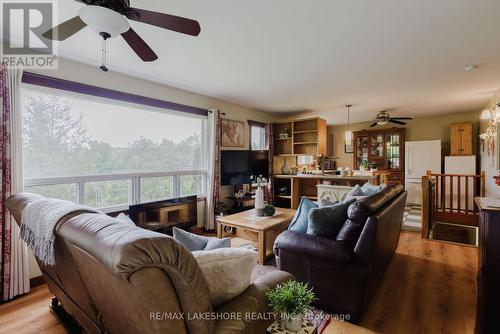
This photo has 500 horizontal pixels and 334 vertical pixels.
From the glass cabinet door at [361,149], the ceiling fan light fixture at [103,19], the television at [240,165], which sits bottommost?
the television at [240,165]

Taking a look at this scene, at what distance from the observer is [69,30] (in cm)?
170

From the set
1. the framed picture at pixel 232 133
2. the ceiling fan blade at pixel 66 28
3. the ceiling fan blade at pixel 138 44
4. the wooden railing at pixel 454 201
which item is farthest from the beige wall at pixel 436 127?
the ceiling fan blade at pixel 66 28

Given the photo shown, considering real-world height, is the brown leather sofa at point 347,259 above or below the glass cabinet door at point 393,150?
below

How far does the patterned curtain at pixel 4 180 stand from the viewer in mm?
2254

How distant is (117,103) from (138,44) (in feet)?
5.69

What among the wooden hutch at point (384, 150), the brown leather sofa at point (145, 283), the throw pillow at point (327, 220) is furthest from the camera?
the wooden hutch at point (384, 150)

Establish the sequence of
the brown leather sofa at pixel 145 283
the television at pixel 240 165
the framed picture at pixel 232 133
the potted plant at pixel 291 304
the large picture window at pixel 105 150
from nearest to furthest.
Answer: the brown leather sofa at pixel 145 283, the potted plant at pixel 291 304, the large picture window at pixel 105 150, the television at pixel 240 165, the framed picture at pixel 232 133

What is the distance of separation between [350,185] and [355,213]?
8.96 ft

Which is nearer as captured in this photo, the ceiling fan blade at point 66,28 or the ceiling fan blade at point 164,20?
the ceiling fan blade at point 164,20

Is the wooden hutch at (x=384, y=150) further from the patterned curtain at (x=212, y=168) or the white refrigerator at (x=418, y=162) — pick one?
the patterned curtain at (x=212, y=168)

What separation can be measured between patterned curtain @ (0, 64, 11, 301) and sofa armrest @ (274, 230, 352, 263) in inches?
99.3

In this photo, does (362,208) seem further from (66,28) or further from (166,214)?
(166,214)

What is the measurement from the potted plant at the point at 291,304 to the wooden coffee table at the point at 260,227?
1.65m

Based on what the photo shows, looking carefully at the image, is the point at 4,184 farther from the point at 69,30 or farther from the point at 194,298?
the point at 194,298
